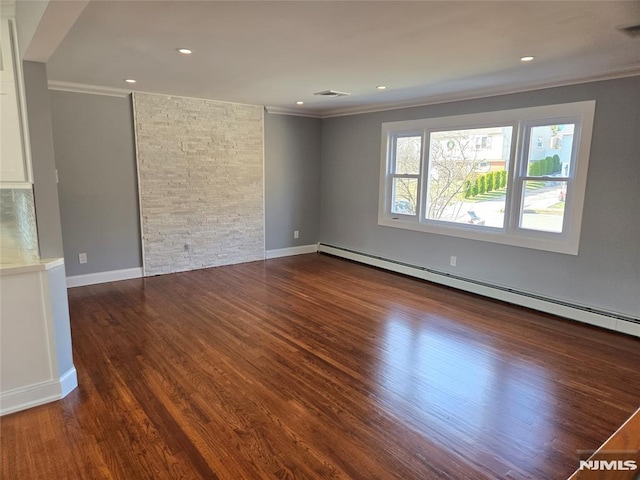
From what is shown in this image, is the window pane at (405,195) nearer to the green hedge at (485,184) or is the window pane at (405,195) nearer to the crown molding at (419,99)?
the green hedge at (485,184)

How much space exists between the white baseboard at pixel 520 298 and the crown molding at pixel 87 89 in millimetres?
3936

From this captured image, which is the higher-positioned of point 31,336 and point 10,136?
point 10,136

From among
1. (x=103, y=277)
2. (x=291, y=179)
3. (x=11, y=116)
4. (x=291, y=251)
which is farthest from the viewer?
(x=291, y=251)

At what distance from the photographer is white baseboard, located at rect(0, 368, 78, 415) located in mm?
2379

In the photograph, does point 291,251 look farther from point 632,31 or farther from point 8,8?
point 632,31

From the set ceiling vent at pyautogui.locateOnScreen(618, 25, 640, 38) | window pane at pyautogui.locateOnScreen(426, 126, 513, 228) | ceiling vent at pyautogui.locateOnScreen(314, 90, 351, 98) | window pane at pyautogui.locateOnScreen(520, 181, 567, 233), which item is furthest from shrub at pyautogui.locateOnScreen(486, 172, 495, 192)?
ceiling vent at pyautogui.locateOnScreen(618, 25, 640, 38)

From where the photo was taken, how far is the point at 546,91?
13.1ft

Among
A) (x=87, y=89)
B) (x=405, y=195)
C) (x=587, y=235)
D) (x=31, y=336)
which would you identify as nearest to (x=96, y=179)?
(x=87, y=89)

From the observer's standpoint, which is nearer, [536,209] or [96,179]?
[536,209]

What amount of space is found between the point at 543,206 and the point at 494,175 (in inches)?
26.3

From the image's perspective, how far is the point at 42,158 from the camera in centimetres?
245

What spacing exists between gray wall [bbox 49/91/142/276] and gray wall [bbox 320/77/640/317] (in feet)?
11.0

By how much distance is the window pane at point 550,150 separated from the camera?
394 cm

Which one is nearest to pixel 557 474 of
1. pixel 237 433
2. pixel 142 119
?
pixel 237 433
